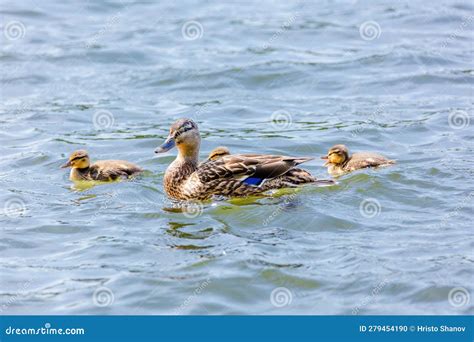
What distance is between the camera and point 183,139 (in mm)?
12812

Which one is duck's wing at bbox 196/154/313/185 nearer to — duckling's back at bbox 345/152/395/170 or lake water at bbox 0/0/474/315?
lake water at bbox 0/0/474/315

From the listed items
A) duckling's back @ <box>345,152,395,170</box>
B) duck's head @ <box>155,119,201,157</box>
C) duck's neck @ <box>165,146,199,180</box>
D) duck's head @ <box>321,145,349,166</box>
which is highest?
duck's head @ <box>321,145,349,166</box>

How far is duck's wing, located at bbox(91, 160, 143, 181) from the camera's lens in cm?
1340

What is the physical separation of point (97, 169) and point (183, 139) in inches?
56.4

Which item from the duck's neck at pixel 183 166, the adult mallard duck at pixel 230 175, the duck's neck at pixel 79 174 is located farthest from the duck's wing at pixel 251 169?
the duck's neck at pixel 79 174

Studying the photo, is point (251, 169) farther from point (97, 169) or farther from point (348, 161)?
point (97, 169)

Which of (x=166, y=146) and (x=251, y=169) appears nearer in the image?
(x=251, y=169)

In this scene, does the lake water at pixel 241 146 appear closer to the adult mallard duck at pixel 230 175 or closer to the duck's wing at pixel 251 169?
the adult mallard duck at pixel 230 175

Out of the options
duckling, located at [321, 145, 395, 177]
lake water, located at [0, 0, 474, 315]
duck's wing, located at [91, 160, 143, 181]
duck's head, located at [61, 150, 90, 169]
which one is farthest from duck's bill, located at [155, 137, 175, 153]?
duckling, located at [321, 145, 395, 177]

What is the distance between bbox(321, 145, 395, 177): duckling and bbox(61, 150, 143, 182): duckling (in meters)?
2.54

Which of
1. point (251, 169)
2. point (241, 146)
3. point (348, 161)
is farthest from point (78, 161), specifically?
point (348, 161)

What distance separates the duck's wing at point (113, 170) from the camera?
13398 millimetres

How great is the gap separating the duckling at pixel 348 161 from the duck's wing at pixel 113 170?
8.37ft
